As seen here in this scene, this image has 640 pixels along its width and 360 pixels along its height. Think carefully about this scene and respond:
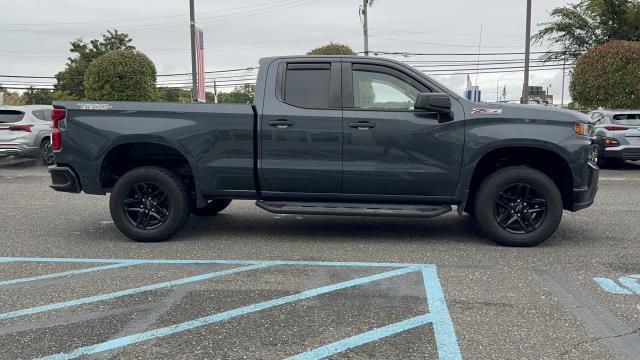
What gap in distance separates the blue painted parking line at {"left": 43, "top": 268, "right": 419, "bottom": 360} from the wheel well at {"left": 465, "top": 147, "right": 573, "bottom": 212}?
1639 millimetres

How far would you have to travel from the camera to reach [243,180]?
589 cm

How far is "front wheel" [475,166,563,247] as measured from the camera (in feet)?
18.7

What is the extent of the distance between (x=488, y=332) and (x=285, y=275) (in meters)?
1.88

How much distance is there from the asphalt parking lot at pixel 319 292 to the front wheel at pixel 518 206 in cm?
18

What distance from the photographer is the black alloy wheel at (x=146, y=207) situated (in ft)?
20.0

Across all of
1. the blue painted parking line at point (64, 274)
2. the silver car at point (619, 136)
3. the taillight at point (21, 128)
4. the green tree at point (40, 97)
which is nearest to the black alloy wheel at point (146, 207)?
the blue painted parking line at point (64, 274)

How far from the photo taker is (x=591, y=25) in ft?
102

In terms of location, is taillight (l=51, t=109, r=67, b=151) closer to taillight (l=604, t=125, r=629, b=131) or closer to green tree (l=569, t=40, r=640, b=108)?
taillight (l=604, t=125, r=629, b=131)

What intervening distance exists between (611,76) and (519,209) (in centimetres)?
1594

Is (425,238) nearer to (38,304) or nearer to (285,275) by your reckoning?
(285,275)

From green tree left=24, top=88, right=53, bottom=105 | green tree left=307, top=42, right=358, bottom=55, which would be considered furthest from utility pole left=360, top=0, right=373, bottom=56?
green tree left=24, top=88, right=53, bottom=105

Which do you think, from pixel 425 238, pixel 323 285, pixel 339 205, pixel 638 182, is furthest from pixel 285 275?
pixel 638 182

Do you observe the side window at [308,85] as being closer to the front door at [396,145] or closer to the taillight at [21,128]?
the front door at [396,145]

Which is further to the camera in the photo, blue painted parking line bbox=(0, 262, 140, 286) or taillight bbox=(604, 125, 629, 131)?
taillight bbox=(604, 125, 629, 131)
